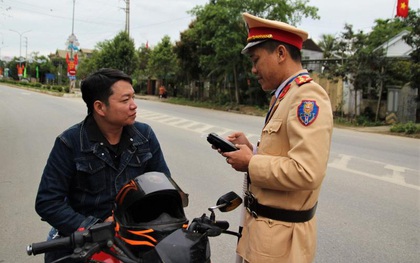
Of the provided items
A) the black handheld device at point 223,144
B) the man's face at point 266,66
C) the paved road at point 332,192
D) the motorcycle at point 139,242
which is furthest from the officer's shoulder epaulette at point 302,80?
the paved road at point 332,192

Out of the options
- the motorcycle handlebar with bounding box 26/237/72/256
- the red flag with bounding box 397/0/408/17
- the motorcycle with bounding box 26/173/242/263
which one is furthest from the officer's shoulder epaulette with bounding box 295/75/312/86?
the red flag with bounding box 397/0/408/17

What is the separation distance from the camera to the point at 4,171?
7.14 meters

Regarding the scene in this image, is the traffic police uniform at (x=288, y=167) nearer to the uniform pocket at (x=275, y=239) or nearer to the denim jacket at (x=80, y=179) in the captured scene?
the uniform pocket at (x=275, y=239)

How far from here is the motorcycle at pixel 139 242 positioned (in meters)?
1.31

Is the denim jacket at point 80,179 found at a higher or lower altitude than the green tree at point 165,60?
lower

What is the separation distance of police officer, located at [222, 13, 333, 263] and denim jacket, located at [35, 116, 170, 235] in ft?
2.08

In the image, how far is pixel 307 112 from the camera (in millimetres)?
1713

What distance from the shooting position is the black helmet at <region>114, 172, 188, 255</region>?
1515mm

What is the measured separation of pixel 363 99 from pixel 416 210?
14214 mm

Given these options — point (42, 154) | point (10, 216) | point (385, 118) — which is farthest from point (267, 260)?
point (385, 118)

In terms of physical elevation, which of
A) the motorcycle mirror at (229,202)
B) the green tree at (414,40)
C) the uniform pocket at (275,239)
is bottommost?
the uniform pocket at (275,239)

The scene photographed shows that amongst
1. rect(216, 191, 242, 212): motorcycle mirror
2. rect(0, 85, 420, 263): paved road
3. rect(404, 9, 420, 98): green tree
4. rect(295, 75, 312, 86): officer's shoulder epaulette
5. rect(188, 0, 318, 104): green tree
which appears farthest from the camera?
rect(188, 0, 318, 104): green tree

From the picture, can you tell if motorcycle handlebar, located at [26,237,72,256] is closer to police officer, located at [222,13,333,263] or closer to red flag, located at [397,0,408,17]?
police officer, located at [222,13,333,263]

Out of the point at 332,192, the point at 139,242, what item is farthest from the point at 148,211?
the point at 332,192
